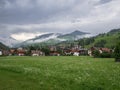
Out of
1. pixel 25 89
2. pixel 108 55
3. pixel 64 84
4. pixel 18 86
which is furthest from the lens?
pixel 108 55

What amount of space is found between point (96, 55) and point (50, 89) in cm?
11133

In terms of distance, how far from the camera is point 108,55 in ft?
415

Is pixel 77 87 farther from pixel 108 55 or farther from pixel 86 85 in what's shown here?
pixel 108 55

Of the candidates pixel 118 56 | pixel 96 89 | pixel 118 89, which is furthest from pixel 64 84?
pixel 118 56

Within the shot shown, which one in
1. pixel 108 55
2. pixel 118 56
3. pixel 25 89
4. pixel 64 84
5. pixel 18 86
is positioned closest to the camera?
pixel 25 89

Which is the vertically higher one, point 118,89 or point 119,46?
point 119,46

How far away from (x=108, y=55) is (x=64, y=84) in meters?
104

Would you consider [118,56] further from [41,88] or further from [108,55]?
[41,88]

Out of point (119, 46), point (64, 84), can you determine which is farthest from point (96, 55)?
point (64, 84)

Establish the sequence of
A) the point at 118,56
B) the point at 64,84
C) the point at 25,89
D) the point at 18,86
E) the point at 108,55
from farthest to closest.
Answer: the point at 108,55 < the point at 118,56 < the point at 64,84 < the point at 18,86 < the point at 25,89

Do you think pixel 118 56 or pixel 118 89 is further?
pixel 118 56

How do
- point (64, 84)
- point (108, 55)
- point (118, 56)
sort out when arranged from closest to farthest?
point (64, 84) < point (118, 56) < point (108, 55)

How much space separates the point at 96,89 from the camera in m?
23.4

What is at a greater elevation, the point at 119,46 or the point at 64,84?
the point at 119,46
